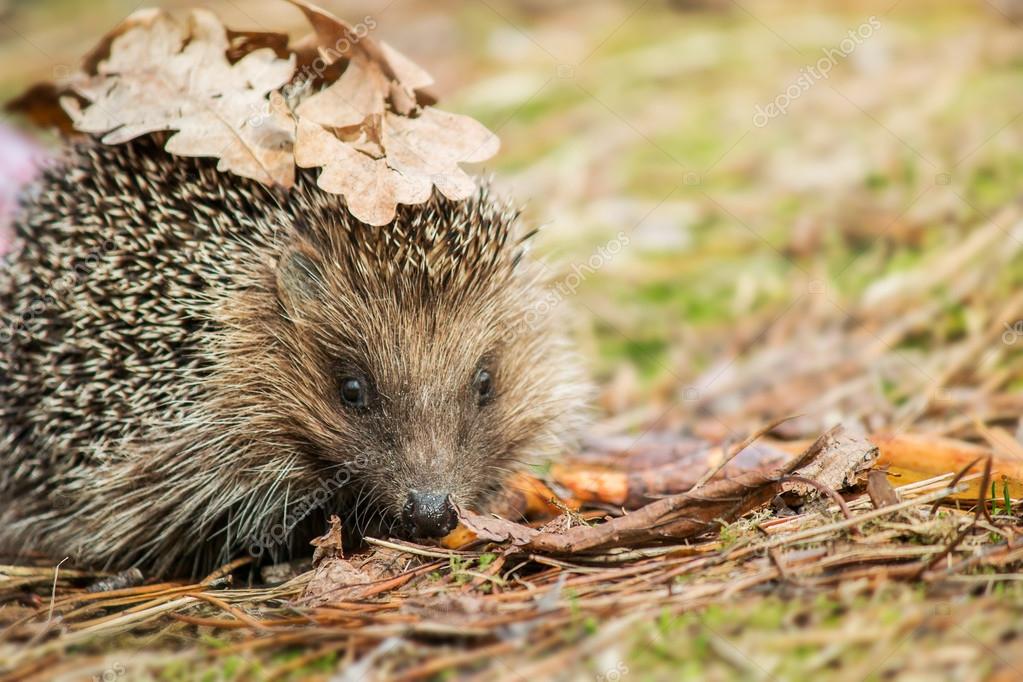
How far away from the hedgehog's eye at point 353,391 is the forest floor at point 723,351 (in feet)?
2.50

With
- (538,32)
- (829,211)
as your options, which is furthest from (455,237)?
(538,32)

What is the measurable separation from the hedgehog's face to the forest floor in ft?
1.42

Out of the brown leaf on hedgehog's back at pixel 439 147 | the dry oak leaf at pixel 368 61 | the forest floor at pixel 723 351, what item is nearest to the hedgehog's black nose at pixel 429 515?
the forest floor at pixel 723 351

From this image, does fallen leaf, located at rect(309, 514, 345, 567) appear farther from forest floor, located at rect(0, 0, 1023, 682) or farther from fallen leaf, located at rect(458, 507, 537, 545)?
fallen leaf, located at rect(458, 507, 537, 545)

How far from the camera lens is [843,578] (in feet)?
9.71

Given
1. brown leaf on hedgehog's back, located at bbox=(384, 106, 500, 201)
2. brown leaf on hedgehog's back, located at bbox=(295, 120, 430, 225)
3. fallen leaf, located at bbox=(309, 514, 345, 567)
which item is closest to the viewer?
fallen leaf, located at bbox=(309, 514, 345, 567)

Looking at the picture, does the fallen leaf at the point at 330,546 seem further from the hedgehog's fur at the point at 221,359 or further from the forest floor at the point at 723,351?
the hedgehog's fur at the point at 221,359

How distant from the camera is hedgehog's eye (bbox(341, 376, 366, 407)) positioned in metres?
4.21

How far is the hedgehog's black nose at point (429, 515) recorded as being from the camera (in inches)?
149

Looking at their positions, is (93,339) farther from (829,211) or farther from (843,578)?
(829,211)

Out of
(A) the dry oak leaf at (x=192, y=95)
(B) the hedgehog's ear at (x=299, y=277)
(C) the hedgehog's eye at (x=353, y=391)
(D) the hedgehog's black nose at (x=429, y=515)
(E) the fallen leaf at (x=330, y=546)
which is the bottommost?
(E) the fallen leaf at (x=330, y=546)

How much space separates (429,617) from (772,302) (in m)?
4.18

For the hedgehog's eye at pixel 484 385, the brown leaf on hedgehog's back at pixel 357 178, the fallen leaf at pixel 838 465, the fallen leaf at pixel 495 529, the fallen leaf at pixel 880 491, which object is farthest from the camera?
the hedgehog's eye at pixel 484 385

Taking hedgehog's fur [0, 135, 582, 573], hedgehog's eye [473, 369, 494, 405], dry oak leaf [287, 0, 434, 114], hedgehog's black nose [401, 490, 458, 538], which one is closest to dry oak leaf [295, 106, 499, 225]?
dry oak leaf [287, 0, 434, 114]
